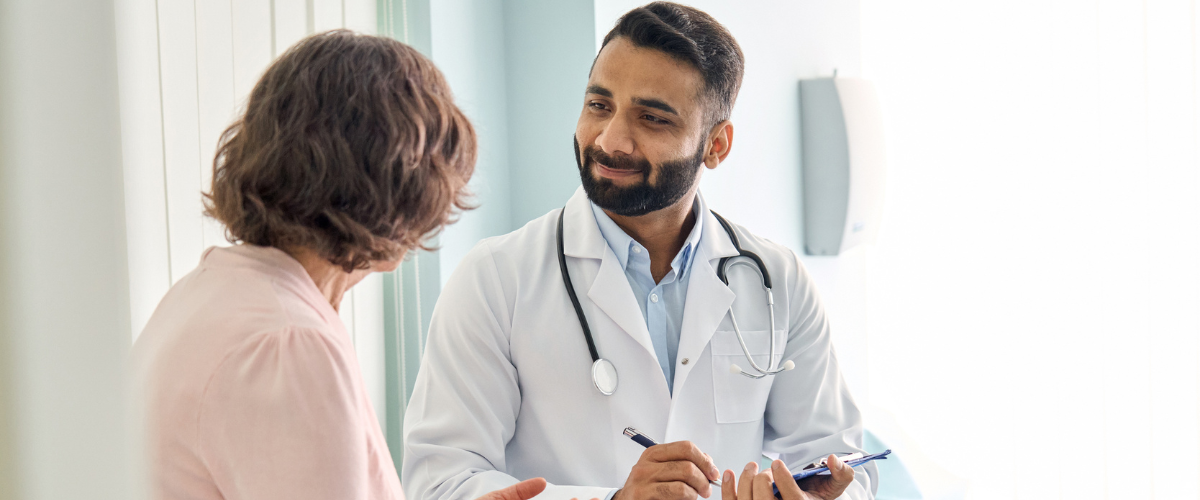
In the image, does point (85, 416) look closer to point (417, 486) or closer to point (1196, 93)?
point (417, 486)

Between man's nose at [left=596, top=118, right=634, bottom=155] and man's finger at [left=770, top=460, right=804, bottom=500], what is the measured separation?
60 cm

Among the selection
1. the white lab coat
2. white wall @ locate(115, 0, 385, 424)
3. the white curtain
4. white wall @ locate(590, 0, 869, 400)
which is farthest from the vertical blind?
the white curtain

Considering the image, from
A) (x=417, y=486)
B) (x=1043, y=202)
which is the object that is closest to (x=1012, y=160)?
(x=1043, y=202)

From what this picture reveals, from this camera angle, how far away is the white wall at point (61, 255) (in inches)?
15.4

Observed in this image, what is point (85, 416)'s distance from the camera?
41 centimetres

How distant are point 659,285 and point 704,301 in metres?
0.09

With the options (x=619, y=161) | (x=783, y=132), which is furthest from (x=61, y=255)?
(x=783, y=132)

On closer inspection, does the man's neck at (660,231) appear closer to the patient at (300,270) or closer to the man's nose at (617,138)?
the man's nose at (617,138)

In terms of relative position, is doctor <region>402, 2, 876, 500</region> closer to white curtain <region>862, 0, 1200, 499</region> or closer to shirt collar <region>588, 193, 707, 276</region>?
shirt collar <region>588, 193, 707, 276</region>

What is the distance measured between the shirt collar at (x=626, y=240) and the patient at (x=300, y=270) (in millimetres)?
638

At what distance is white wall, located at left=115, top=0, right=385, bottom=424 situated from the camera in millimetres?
1104

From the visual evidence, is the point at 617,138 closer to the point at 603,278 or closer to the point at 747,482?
the point at 603,278

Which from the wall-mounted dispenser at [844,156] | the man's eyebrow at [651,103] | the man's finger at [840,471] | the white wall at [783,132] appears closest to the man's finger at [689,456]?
the man's finger at [840,471]

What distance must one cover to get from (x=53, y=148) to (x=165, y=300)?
12.1 inches
